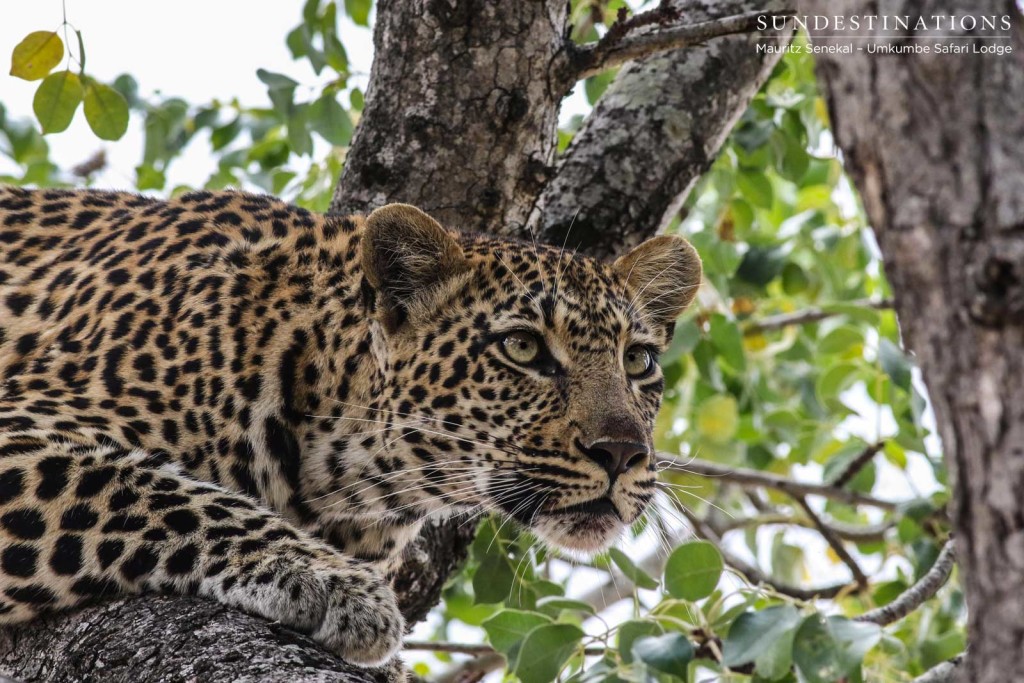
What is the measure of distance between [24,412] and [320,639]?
5.10 feet

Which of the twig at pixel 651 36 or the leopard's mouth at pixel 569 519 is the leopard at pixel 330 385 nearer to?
the leopard's mouth at pixel 569 519

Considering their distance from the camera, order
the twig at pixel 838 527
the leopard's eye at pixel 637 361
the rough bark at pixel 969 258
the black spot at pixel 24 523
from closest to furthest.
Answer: the rough bark at pixel 969 258, the black spot at pixel 24 523, the leopard's eye at pixel 637 361, the twig at pixel 838 527

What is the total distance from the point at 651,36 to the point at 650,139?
112 centimetres

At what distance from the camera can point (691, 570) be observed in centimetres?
461

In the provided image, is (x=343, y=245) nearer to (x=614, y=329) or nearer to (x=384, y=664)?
(x=614, y=329)

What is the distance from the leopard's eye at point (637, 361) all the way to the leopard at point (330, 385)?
0.06ft

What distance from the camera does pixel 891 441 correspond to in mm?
7129

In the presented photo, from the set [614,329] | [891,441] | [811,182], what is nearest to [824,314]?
[811,182]

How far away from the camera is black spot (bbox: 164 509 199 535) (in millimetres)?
4320

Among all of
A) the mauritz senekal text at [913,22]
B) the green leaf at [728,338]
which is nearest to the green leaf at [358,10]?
the green leaf at [728,338]

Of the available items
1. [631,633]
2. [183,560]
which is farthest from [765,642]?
[183,560]

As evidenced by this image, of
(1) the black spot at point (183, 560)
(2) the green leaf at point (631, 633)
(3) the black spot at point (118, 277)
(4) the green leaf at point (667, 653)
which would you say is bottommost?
(2) the green leaf at point (631, 633)

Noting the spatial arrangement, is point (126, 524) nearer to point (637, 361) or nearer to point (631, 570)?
point (631, 570)

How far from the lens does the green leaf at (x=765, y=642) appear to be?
13.2 ft
